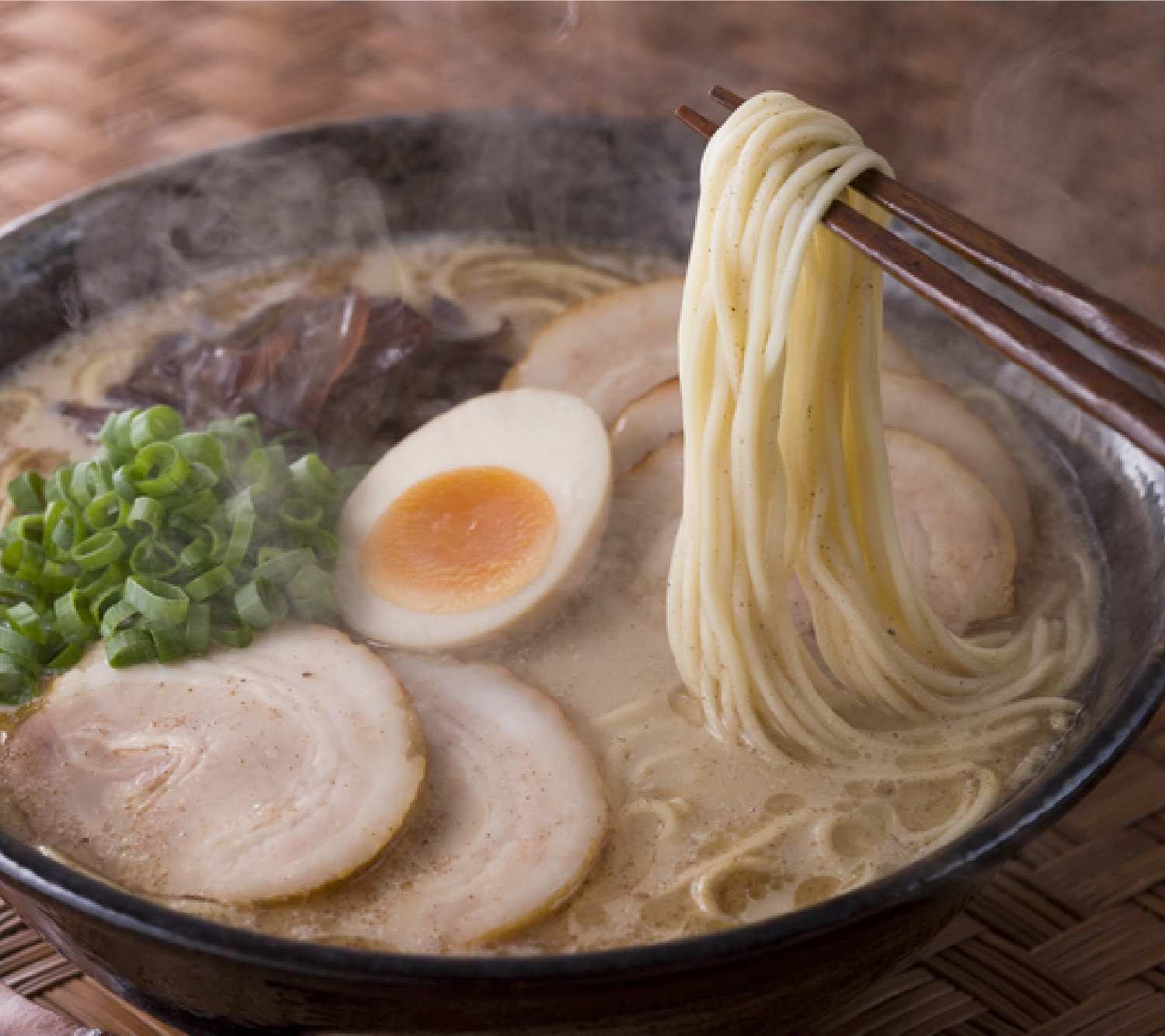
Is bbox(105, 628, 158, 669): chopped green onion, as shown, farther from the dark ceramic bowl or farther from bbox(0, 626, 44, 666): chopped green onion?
the dark ceramic bowl

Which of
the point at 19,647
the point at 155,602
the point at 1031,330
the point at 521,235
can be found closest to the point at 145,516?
the point at 155,602

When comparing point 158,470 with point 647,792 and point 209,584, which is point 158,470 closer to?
point 209,584

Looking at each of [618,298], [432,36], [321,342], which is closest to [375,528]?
[321,342]

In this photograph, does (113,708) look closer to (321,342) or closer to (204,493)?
(204,493)

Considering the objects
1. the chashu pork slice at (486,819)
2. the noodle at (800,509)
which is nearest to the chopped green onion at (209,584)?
the chashu pork slice at (486,819)

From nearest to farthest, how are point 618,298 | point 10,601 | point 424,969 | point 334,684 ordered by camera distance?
point 424,969 < point 334,684 < point 10,601 < point 618,298
